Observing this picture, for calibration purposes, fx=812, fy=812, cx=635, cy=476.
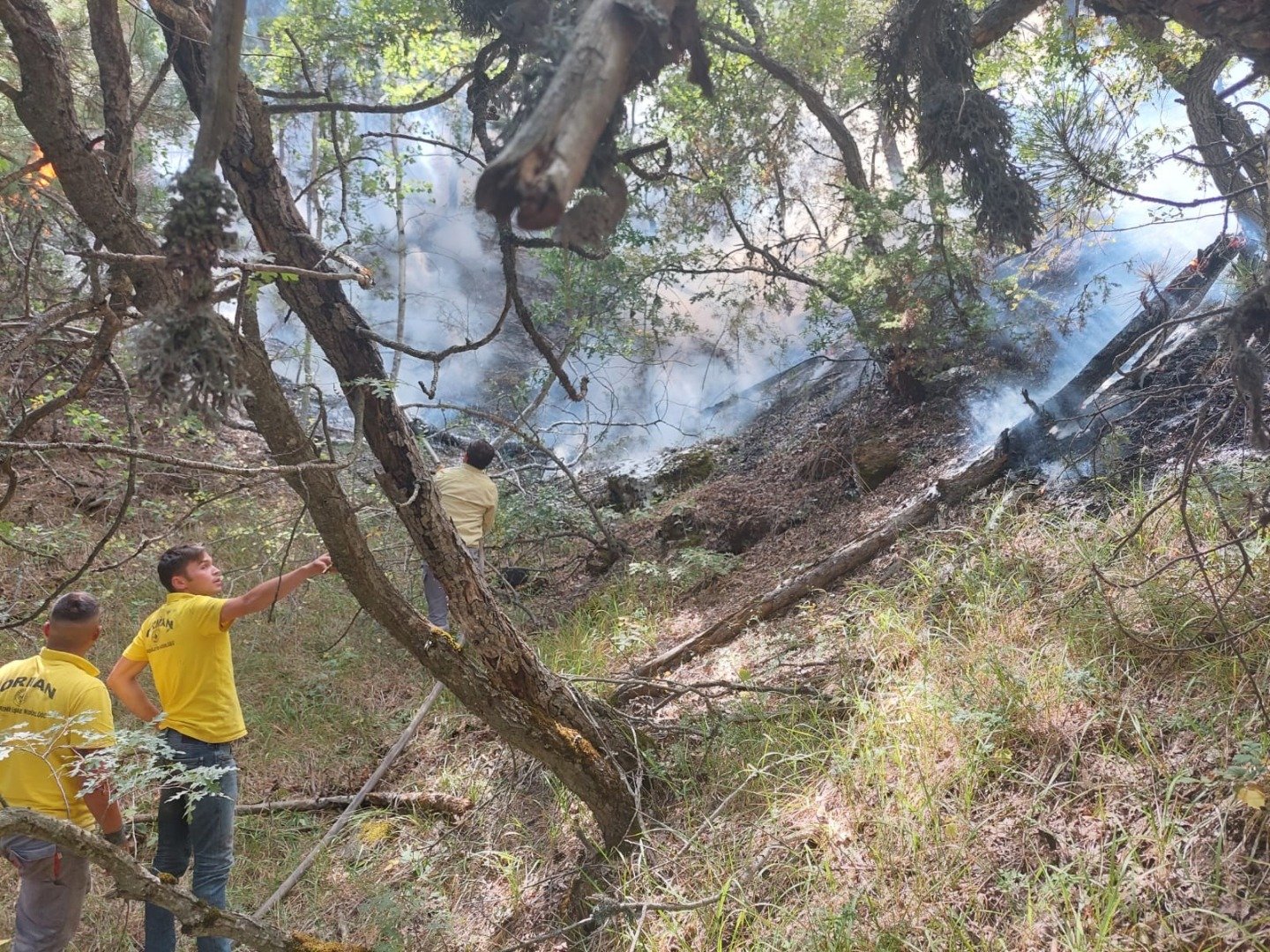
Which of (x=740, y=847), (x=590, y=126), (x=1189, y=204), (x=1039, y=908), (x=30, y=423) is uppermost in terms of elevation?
(x=30, y=423)

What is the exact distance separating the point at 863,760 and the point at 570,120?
2811 millimetres

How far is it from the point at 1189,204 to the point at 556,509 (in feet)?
15.7

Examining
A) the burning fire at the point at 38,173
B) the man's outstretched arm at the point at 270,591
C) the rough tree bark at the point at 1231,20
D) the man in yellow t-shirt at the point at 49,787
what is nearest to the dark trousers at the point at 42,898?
the man in yellow t-shirt at the point at 49,787

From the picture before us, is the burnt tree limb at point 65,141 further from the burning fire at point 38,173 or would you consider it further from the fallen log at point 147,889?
the fallen log at point 147,889

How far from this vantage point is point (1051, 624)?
337 cm

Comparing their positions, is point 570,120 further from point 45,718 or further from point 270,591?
point 45,718

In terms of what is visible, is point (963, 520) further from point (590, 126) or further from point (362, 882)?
point (590, 126)

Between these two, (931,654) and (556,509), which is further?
(556,509)

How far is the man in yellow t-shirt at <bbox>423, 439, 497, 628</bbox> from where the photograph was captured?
515cm

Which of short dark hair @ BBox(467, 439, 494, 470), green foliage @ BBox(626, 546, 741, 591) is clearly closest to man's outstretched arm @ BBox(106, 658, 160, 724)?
short dark hair @ BBox(467, 439, 494, 470)

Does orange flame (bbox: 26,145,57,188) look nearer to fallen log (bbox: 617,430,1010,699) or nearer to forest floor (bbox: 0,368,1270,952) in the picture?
forest floor (bbox: 0,368,1270,952)

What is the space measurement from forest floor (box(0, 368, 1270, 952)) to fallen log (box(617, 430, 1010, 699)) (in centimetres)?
11

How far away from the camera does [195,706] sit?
10.6ft

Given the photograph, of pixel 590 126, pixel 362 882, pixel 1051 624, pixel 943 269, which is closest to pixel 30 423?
pixel 590 126
